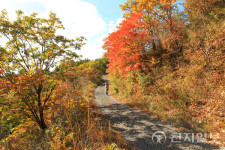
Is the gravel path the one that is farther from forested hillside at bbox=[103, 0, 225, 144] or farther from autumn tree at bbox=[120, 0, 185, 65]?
autumn tree at bbox=[120, 0, 185, 65]

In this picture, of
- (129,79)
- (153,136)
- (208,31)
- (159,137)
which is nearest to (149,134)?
(153,136)

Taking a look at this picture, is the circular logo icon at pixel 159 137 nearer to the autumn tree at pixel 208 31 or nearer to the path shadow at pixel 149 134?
the path shadow at pixel 149 134

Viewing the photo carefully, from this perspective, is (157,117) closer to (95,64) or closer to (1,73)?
(1,73)

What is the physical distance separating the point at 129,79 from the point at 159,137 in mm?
6730

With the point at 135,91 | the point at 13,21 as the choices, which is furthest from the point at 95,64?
the point at 13,21

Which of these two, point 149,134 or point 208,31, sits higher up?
point 208,31

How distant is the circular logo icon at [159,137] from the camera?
3.90m

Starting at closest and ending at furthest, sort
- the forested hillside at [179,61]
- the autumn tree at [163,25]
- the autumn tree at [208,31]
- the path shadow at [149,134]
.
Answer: the path shadow at [149,134] < the forested hillside at [179,61] < the autumn tree at [208,31] < the autumn tree at [163,25]

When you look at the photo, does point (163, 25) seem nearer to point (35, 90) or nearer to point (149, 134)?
point (149, 134)

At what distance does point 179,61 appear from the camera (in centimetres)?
820

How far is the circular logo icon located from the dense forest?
47.9 inches

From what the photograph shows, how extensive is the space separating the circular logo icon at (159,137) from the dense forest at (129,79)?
1215 mm

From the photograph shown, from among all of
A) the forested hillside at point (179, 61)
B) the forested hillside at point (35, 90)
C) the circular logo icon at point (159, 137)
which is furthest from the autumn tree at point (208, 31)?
the forested hillside at point (35, 90)

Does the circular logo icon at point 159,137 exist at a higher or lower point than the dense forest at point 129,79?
lower
